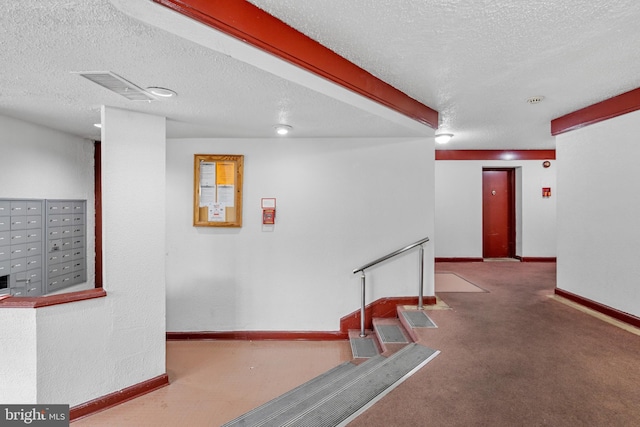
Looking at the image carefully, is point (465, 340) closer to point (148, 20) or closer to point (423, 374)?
point (423, 374)

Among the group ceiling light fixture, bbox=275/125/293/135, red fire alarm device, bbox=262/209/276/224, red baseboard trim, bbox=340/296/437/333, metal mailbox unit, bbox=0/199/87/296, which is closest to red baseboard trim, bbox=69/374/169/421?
metal mailbox unit, bbox=0/199/87/296

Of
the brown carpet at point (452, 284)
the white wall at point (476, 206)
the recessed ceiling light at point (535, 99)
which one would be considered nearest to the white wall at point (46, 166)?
the brown carpet at point (452, 284)

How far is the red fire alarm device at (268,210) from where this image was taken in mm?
3738

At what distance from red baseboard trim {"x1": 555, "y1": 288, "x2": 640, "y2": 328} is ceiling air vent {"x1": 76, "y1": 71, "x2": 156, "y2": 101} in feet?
15.5

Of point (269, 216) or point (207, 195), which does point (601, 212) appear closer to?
point (269, 216)

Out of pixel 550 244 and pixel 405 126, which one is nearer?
pixel 405 126

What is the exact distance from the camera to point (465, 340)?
267 cm

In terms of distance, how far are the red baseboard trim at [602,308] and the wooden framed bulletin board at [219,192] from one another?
4.11 m

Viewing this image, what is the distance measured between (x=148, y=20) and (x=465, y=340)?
3.16m

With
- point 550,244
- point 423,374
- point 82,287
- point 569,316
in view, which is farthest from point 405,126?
point 550,244

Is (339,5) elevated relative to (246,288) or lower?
elevated

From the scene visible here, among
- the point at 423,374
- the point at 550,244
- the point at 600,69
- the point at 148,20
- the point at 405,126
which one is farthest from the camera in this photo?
the point at 550,244

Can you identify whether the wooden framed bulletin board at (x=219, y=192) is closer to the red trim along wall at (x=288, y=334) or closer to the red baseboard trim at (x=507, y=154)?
the red trim along wall at (x=288, y=334)

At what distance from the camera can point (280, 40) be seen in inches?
69.7
